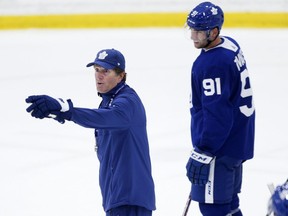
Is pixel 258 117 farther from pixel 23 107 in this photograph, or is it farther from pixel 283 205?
pixel 283 205

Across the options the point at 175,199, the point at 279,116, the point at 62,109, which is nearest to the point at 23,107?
the point at 279,116

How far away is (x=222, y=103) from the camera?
3146 mm

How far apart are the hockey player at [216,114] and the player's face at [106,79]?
0.42m

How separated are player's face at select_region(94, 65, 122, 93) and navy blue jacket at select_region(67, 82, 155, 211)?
2 cm

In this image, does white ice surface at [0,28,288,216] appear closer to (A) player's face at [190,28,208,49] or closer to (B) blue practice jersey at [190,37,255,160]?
(B) blue practice jersey at [190,37,255,160]

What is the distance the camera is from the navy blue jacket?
9.31ft

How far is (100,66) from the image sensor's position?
9.71 feet

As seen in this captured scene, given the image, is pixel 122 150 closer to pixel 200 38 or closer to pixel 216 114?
pixel 216 114

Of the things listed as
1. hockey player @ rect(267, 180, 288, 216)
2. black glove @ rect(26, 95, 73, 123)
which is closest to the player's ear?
black glove @ rect(26, 95, 73, 123)

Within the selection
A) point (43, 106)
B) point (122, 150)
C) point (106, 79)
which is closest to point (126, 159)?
point (122, 150)

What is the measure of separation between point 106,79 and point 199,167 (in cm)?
57

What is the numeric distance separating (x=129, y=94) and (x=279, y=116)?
3.67m

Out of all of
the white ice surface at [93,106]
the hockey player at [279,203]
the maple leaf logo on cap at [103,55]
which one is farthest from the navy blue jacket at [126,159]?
the white ice surface at [93,106]

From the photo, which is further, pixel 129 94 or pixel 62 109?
pixel 129 94
